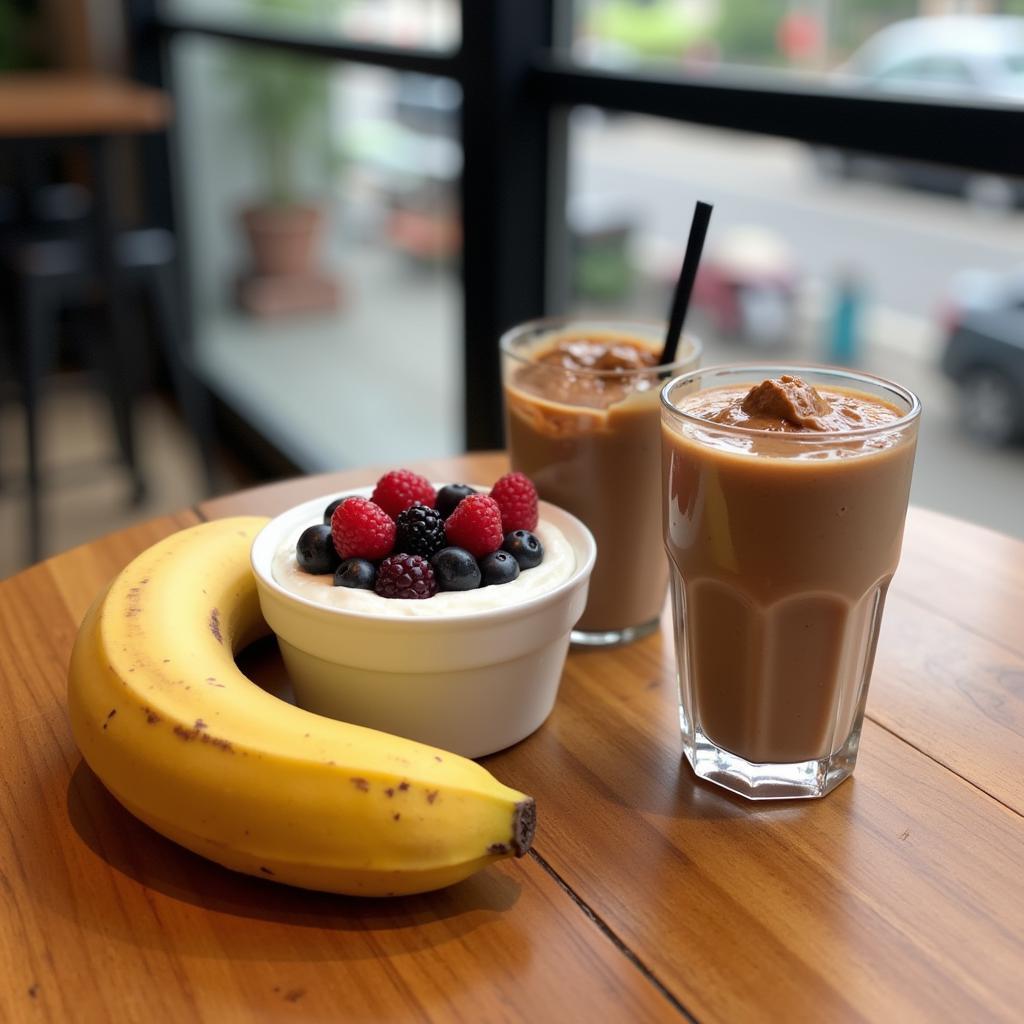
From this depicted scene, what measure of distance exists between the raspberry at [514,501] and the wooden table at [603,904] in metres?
0.16

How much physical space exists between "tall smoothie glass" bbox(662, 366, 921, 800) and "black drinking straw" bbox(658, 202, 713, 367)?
0.10m

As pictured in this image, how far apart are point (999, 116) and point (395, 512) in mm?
818

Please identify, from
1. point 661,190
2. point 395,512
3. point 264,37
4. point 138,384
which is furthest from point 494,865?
point 138,384

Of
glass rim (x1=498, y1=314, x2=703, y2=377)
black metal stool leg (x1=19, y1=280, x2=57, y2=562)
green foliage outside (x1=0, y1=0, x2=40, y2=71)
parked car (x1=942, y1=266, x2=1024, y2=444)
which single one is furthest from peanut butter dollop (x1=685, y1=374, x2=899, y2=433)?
A: green foliage outside (x1=0, y1=0, x2=40, y2=71)

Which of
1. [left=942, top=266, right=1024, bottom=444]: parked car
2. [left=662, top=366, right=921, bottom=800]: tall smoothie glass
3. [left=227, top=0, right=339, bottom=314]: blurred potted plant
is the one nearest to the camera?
[left=662, top=366, right=921, bottom=800]: tall smoothie glass

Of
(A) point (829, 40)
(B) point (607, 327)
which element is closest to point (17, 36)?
(A) point (829, 40)

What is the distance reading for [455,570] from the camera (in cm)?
84

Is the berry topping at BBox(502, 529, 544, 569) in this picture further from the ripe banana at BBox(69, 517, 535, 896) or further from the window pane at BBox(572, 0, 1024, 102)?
the window pane at BBox(572, 0, 1024, 102)

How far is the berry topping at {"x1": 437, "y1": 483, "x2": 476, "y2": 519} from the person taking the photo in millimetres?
930

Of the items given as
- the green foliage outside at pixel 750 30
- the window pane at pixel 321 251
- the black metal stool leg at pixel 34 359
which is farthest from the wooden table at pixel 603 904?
the black metal stool leg at pixel 34 359

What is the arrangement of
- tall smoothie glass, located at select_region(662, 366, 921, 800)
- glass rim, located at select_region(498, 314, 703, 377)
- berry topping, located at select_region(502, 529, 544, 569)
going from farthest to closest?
glass rim, located at select_region(498, 314, 703, 377) < berry topping, located at select_region(502, 529, 544, 569) < tall smoothie glass, located at select_region(662, 366, 921, 800)

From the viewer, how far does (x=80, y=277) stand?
309cm

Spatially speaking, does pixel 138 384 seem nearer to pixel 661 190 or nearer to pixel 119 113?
pixel 119 113

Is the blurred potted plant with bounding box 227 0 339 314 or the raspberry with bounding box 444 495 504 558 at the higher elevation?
the raspberry with bounding box 444 495 504 558
